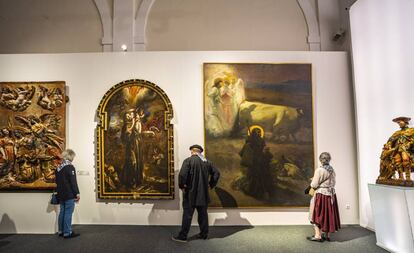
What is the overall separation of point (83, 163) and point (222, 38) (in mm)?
4809

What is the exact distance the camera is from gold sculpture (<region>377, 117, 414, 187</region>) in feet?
16.1

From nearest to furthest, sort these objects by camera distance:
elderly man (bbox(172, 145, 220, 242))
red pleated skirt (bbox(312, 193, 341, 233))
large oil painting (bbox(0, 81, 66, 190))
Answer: red pleated skirt (bbox(312, 193, 341, 233))
elderly man (bbox(172, 145, 220, 242))
large oil painting (bbox(0, 81, 66, 190))

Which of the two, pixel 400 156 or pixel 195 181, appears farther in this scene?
pixel 195 181

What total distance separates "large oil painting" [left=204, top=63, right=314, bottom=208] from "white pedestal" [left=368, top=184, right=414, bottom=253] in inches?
77.3

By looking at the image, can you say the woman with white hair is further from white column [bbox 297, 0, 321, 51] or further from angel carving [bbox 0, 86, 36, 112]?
white column [bbox 297, 0, 321, 51]

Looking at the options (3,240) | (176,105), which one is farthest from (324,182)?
(3,240)

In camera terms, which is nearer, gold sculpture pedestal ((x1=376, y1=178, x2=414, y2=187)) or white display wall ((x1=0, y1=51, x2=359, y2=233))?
gold sculpture pedestal ((x1=376, y1=178, x2=414, y2=187))

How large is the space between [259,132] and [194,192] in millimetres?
2242

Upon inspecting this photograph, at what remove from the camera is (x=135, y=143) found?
7.40 m

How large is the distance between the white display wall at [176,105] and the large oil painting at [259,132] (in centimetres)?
22

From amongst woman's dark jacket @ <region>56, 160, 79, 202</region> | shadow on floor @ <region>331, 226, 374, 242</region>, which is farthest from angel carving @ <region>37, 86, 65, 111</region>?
shadow on floor @ <region>331, 226, 374, 242</region>

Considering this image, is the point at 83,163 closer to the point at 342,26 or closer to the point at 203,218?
the point at 203,218

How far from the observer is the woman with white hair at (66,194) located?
6.40 metres

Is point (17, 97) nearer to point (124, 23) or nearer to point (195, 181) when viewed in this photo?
point (124, 23)
